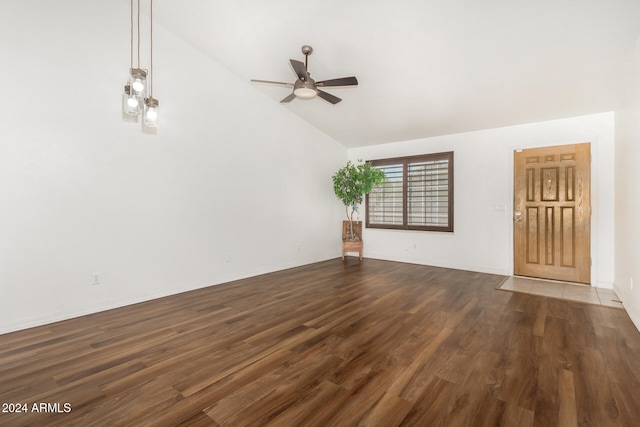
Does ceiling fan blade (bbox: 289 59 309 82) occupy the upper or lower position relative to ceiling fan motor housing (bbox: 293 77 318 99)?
upper

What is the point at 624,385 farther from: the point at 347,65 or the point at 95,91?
the point at 95,91

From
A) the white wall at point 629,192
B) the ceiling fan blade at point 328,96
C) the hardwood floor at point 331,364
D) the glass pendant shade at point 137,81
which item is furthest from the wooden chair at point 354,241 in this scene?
the glass pendant shade at point 137,81

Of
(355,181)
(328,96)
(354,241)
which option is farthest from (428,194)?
(328,96)

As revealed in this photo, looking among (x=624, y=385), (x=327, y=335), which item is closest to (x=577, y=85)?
(x=624, y=385)

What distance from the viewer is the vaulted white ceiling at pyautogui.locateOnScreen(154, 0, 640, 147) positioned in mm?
2973

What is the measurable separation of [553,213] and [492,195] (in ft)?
3.04

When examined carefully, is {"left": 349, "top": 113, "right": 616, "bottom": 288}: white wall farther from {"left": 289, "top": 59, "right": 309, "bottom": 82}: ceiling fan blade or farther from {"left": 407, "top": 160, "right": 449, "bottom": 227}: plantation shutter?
{"left": 289, "top": 59, "right": 309, "bottom": 82}: ceiling fan blade

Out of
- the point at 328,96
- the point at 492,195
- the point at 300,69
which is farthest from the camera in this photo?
the point at 492,195

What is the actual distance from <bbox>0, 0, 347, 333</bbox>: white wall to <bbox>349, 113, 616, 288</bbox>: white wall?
330cm

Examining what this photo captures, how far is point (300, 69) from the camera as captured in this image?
3.46 m

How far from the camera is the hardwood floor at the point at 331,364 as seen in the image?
1.71 meters

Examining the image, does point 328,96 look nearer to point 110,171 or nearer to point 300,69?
point 300,69

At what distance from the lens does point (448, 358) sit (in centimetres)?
233

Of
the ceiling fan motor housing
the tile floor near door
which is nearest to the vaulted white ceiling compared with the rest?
the ceiling fan motor housing
